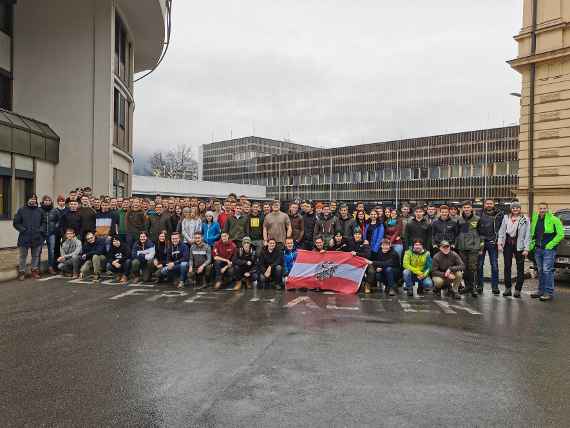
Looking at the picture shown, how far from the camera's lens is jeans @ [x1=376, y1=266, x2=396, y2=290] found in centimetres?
1172

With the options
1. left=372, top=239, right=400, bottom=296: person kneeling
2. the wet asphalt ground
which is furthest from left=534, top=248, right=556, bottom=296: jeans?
left=372, top=239, right=400, bottom=296: person kneeling

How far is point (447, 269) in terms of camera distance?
11281 mm

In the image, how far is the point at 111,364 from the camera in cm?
574

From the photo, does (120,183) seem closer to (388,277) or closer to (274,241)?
(274,241)

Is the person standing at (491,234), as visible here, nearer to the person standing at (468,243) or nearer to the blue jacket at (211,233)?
the person standing at (468,243)

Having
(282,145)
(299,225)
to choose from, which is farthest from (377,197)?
(299,225)

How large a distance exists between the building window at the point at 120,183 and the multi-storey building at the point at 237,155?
8714cm

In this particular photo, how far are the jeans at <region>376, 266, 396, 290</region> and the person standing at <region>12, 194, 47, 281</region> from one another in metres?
8.72

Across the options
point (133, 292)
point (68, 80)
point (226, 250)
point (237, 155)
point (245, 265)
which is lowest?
point (133, 292)

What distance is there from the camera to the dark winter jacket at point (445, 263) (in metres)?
11.3

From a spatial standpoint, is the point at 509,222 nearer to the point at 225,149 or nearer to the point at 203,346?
the point at 203,346

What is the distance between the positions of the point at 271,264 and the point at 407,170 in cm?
7363

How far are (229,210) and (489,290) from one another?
22.8 feet

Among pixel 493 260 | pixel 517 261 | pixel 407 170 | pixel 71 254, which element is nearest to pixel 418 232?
pixel 493 260
